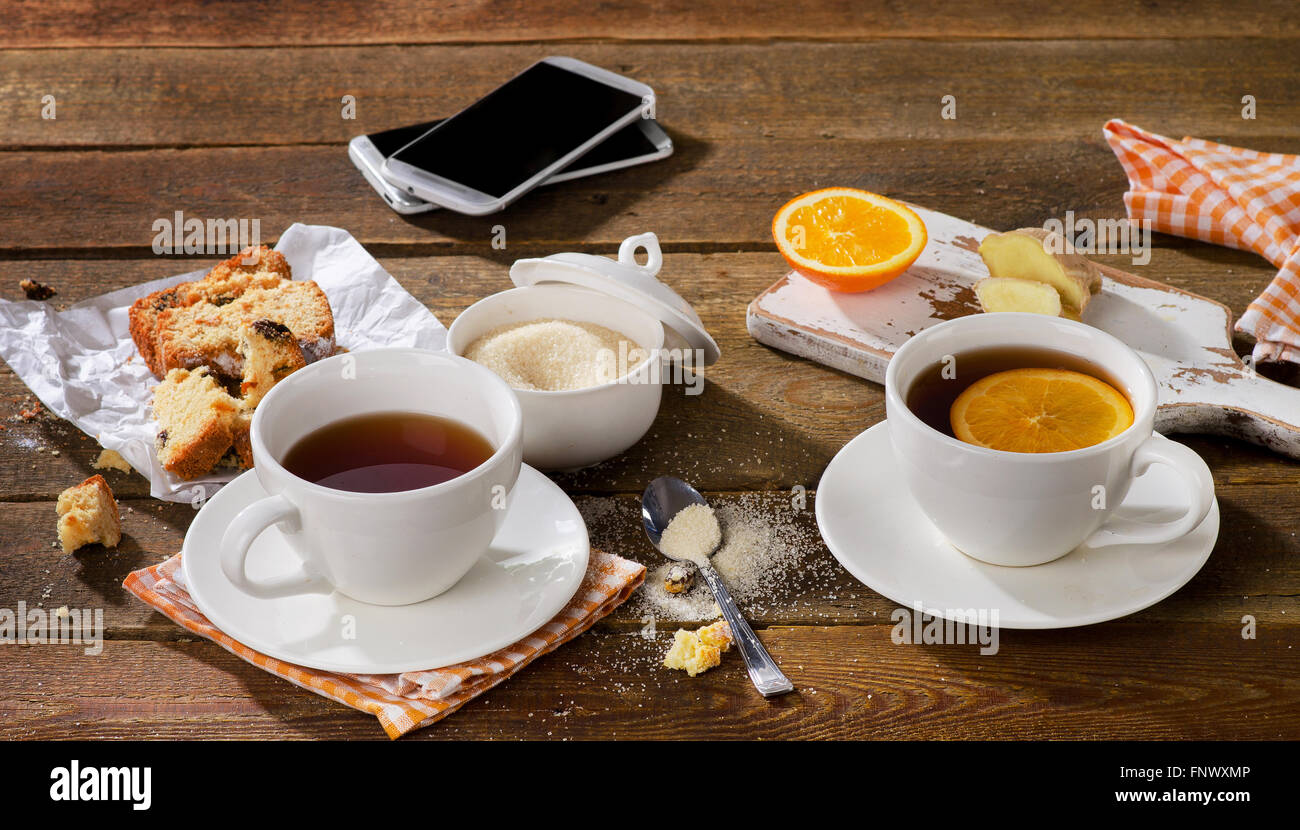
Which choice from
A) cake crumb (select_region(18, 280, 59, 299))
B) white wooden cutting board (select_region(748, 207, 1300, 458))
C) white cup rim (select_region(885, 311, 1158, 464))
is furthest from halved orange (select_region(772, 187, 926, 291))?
cake crumb (select_region(18, 280, 59, 299))

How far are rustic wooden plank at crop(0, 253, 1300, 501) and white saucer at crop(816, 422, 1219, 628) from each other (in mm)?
134

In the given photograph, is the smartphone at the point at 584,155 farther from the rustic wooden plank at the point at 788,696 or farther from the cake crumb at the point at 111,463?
the rustic wooden plank at the point at 788,696

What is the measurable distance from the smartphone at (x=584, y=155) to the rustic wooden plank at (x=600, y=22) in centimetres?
43

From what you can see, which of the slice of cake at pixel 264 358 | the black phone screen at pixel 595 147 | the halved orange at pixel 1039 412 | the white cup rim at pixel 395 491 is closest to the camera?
the white cup rim at pixel 395 491

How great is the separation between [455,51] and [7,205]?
0.82m

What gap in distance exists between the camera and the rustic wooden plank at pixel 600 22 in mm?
2164

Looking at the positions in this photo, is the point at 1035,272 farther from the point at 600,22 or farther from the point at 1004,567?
the point at 600,22

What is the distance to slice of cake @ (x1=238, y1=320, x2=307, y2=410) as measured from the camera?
1274 millimetres

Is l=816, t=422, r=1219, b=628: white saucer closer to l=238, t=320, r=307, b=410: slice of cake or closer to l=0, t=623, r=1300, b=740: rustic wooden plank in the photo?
l=0, t=623, r=1300, b=740: rustic wooden plank

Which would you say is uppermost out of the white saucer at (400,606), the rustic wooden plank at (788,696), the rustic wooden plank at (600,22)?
the rustic wooden plank at (600,22)

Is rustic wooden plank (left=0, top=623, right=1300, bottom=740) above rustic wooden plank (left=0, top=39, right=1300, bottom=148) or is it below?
below

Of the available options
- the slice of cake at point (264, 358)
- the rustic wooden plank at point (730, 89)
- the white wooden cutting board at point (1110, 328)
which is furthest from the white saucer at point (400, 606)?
the rustic wooden plank at point (730, 89)

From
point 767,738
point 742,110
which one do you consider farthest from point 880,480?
point 742,110

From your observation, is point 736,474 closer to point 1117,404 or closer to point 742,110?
point 1117,404
